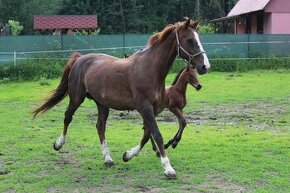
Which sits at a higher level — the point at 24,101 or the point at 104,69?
the point at 104,69

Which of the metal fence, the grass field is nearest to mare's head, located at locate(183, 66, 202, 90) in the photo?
the grass field

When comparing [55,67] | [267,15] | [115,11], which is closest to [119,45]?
[55,67]

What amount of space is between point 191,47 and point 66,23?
140 ft

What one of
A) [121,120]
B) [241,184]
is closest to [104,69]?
[241,184]

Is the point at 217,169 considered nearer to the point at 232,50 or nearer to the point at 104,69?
the point at 104,69

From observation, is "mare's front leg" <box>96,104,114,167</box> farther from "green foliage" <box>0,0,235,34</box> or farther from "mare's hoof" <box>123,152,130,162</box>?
"green foliage" <box>0,0,235,34</box>

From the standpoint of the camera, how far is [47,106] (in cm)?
884

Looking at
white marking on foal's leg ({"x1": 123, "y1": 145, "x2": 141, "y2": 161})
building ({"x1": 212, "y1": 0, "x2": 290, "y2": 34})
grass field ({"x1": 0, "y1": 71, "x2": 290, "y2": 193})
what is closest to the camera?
grass field ({"x1": 0, "y1": 71, "x2": 290, "y2": 193})

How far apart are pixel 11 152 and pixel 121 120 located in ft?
13.0

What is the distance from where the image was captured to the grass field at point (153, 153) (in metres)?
6.57

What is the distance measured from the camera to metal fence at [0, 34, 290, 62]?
25.0 meters

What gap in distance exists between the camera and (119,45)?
1049 inches

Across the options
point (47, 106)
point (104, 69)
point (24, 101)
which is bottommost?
point (24, 101)

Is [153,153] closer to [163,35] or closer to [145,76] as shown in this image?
[145,76]
